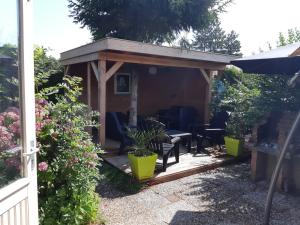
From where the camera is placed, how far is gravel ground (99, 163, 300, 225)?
3.34m

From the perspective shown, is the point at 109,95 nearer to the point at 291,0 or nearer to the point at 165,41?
the point at 165,41

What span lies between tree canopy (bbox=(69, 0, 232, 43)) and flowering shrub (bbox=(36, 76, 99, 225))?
270 inches

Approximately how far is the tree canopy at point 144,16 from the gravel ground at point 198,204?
6.31m

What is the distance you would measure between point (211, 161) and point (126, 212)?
8.76ft

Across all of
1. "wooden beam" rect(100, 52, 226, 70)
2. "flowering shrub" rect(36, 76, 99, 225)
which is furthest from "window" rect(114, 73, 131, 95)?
"flowering shrub" rect(36, 76, 99, 225)

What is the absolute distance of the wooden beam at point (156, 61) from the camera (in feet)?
19.4

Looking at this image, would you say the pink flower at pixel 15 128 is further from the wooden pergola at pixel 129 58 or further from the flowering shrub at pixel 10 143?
the wooden pergola at pixel 129 58

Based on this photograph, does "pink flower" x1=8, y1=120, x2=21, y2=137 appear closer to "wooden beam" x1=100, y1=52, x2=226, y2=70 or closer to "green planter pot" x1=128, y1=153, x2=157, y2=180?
"green planter pot" x1=128, y1=153, x2=157, y2=180

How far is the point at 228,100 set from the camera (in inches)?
282

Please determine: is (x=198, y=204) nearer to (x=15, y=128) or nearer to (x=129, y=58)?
(x=15, y=128)

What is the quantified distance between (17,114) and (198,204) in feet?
9.26

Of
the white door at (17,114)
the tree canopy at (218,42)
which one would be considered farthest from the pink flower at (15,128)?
the tree canopy at (218,42)

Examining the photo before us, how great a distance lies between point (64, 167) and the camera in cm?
284

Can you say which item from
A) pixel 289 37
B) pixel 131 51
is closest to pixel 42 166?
pixel 131 51
